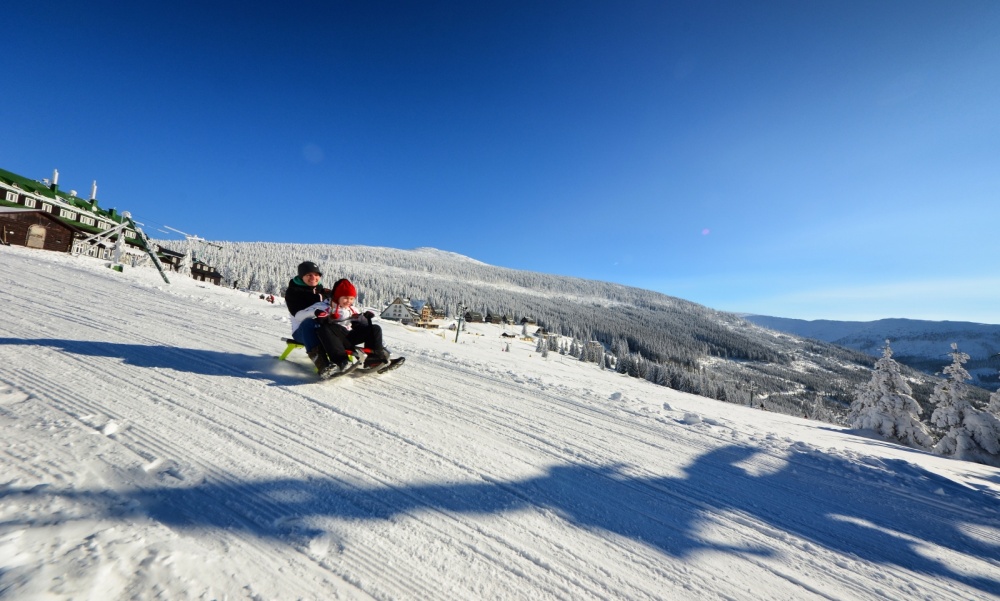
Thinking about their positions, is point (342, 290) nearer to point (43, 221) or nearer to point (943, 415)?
point (943, 415)

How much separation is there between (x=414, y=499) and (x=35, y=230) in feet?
123

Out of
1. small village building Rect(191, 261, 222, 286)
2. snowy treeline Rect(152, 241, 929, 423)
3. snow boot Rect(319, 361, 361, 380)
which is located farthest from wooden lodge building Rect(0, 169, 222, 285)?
snowy treeline Rect(152, 241, 929, 423)

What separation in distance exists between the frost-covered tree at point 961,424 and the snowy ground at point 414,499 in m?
13.4

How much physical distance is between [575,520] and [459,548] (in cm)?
82

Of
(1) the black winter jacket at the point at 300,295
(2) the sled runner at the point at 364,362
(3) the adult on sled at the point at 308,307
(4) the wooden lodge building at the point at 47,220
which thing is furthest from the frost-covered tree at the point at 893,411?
(4) the wooden lodge building at the point at 47,220

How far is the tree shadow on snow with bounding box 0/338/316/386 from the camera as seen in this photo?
422 centimetres

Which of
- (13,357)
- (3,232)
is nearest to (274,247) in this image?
(3,232)

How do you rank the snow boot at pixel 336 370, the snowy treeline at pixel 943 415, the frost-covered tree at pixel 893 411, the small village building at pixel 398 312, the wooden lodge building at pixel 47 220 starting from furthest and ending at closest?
the small village building at pixel 398 312
the wooden lodge building at pixel 47 220
the frost-covered tree at pixel 893 411
the snowy treeline at pixel 943 415
the snow boot at pixel 336 370

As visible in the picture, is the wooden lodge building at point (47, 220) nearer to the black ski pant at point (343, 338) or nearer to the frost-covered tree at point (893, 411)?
the black ski pant at point (343, 338)

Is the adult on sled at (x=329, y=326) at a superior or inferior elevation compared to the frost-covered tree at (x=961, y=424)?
superior

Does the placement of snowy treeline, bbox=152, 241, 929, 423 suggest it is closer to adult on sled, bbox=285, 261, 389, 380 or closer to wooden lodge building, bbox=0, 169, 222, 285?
wooden lodge building, bbox=0, 169, 222, 285

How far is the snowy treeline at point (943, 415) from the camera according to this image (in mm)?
12125

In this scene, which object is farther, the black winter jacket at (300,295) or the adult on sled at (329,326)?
the black winter jacket at (300,295)

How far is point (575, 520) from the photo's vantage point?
2.34 meters
